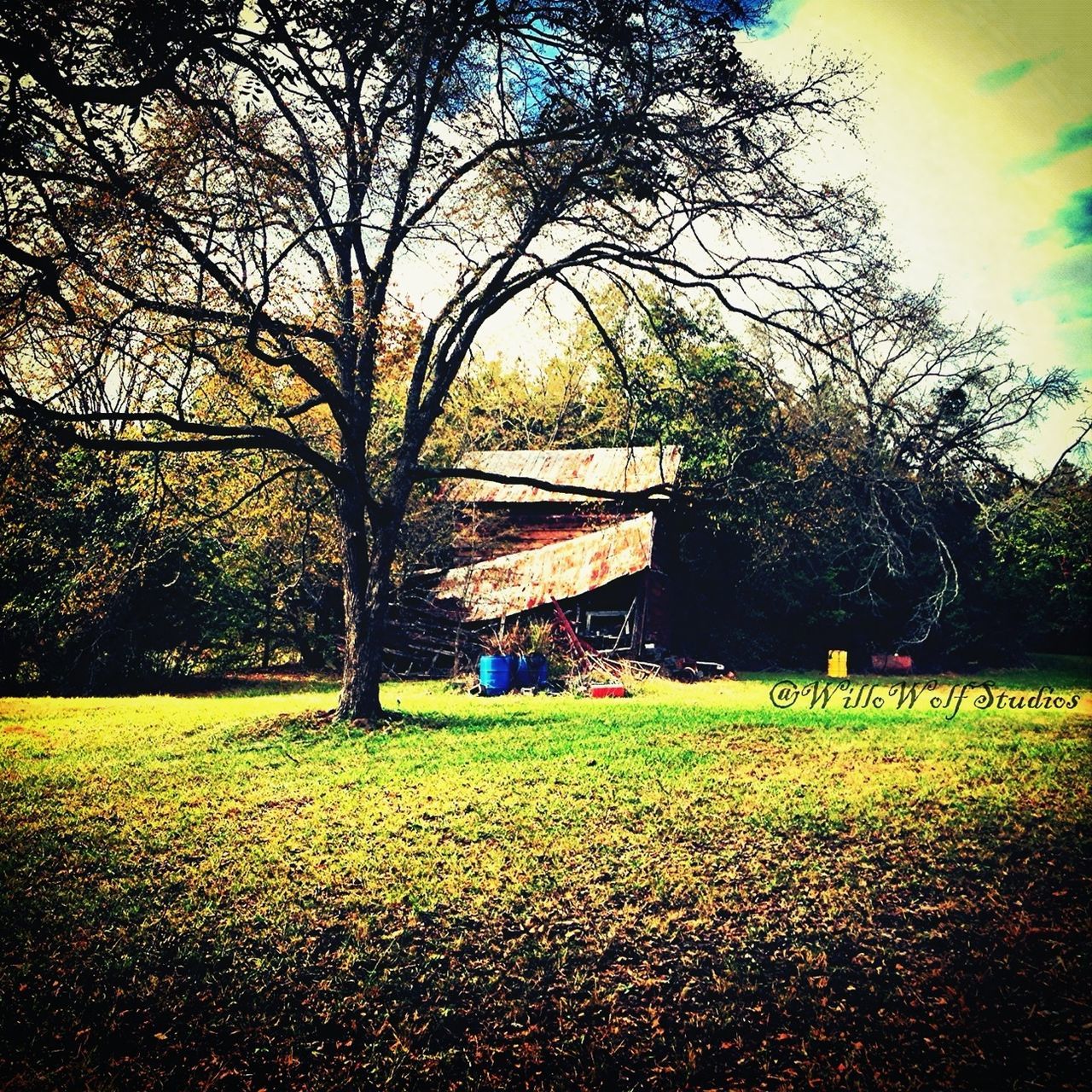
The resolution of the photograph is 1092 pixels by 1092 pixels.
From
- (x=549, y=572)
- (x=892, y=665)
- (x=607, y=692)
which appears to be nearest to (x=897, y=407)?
(x=607, y=692)

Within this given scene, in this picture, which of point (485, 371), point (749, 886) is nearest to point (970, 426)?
point (749, 886)

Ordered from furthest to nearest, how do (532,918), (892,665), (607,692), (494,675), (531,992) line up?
(892,665), (494,675), (607,692), (532,918), (531,992)

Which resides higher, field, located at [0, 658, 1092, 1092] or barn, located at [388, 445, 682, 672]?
barn, located at [388, 445, 682, 672]

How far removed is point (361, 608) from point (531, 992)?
7771 mm

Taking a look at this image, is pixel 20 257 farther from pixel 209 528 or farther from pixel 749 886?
pixel 209 528

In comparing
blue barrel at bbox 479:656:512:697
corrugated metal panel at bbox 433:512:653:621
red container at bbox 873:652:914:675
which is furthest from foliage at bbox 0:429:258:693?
red container at bbox 873:652:914:675

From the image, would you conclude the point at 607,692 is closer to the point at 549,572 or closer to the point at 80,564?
the point at 549,572

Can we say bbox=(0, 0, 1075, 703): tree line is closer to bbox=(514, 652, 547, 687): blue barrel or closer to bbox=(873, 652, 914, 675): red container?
bbox=(514, 652, 547, 687): blue barrel

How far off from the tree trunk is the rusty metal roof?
10.5 metres

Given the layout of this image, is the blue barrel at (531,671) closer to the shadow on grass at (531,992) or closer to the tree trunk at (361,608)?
the tree trunk at (361,608)

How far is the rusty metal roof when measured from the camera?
22.4 meters

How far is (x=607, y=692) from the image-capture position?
16.0 metres

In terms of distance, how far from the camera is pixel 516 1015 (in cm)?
422

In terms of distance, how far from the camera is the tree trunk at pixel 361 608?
11469mm
